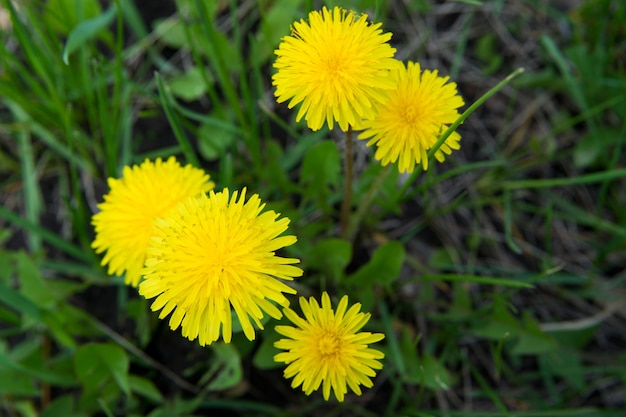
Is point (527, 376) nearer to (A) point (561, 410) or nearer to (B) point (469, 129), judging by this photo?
(A) point (561, 410)

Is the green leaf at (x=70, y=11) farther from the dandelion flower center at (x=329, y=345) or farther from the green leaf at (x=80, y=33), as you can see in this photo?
the dandelion flower center at (x=329, y=345)

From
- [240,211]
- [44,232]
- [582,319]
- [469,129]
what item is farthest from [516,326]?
[44,232]

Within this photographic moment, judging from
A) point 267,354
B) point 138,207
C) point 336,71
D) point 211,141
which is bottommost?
point 267,354

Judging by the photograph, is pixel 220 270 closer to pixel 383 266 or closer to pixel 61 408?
pixel 383 266

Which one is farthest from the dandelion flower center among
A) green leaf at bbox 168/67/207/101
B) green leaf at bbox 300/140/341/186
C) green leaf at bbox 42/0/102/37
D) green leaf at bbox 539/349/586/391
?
green leaf at bbox 42/0/102/37

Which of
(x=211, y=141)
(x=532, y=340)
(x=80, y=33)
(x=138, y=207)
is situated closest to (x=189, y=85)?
(x=211, y=141)

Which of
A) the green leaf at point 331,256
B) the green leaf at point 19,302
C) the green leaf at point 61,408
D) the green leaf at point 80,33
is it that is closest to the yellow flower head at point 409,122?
the green leaf at point 331,256
